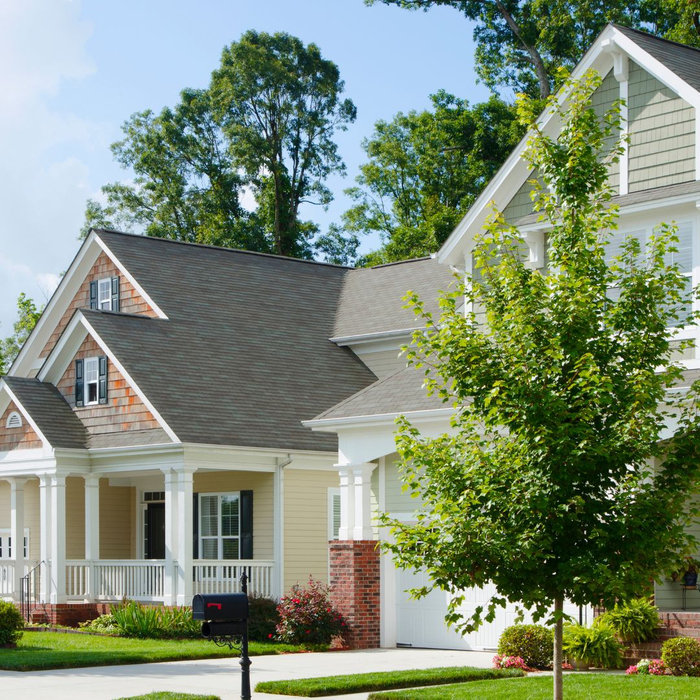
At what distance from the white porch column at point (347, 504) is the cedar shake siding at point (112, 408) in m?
4.85

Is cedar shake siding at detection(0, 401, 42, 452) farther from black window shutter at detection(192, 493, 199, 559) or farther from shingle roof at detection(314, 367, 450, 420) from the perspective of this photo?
Answer: shingle roof at detection(314, 367, 450, 420)

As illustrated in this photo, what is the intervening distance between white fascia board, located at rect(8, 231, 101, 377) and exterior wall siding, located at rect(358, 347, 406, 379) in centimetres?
745

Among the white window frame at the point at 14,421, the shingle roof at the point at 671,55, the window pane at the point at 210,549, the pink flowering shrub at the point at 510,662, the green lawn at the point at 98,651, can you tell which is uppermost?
the shingle roof at the point at 671,55

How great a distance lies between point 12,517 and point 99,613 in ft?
11.5

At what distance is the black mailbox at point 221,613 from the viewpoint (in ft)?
41.0

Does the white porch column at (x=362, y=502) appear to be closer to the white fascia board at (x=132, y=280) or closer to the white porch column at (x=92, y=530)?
the white porch column at (x=92, y=530)

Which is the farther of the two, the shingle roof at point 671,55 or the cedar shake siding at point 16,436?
the cedar shake siding at point 16,436

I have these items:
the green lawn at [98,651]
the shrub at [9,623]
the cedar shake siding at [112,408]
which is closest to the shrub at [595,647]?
the green lawn at [98,651]

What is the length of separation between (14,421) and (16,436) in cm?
37

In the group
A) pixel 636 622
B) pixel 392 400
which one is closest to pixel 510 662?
pixel 636 622

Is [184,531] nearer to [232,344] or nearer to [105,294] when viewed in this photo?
[232,344]

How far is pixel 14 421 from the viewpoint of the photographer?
28.5m

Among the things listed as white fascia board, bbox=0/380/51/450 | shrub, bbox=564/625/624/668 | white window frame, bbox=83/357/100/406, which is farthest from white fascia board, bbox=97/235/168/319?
shrub, bbox=564/625/624/668

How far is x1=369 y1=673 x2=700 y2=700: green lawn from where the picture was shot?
14664 mm
